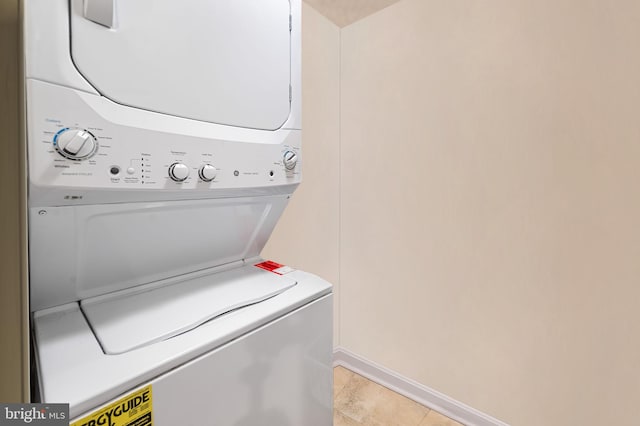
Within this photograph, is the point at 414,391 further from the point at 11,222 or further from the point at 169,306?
the point at 11,222

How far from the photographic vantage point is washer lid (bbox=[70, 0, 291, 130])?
677 millimetres

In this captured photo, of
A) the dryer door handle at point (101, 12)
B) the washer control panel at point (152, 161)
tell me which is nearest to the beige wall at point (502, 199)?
the washer control panel at point (152, 161)

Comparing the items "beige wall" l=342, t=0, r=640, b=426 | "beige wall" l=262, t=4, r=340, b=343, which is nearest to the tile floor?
"beige wall" l=342, t=0, r=640, b=426

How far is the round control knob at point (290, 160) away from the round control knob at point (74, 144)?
60cm

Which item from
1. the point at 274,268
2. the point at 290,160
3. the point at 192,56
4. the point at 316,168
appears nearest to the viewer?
the point at 192,56

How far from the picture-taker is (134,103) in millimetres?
733

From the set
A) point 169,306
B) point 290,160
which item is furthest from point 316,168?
point 169,306

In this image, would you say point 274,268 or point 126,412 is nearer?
point 126,412

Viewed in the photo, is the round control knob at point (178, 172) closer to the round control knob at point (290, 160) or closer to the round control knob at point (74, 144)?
the round control knob at point (74, 144)

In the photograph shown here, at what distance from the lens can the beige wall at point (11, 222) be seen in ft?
1.57

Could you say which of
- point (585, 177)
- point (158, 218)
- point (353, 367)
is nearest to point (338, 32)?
point (585, 177)

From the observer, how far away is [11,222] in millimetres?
501

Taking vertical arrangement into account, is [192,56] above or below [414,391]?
above

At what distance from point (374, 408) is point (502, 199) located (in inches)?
57.7
